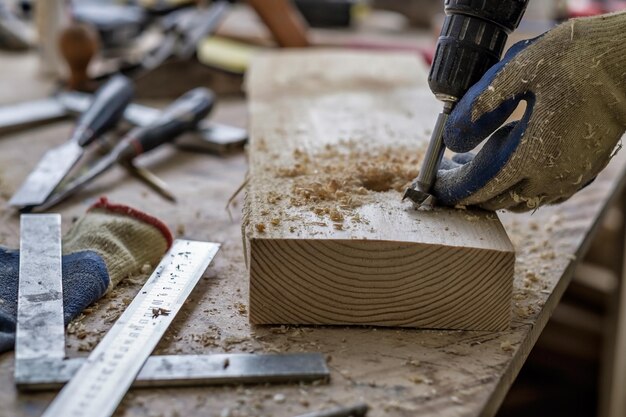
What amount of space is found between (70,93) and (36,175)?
659 mm

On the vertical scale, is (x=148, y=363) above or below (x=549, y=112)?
below

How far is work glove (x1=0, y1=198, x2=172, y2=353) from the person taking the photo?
0.95m

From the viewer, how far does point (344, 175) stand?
1.12 meters

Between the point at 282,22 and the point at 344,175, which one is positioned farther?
the point at 282,22

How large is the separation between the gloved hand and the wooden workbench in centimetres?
19

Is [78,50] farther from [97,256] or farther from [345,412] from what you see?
Result: [345,412]

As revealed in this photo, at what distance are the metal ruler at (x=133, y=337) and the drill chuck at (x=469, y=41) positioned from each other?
16.4 inches

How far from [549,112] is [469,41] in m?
0.13

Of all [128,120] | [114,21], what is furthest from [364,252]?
[114,21]

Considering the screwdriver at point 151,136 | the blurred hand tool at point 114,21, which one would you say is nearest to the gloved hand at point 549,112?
the screwdriver at point 151,136

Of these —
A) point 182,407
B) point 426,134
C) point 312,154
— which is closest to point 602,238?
point 426,134

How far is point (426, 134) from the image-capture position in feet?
4.48

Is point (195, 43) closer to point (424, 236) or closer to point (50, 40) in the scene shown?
point (50, 40)

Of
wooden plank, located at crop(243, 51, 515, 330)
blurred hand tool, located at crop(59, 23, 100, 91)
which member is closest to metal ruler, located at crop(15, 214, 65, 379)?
wooden plank, located at crop(243, 51, 515, 330)
